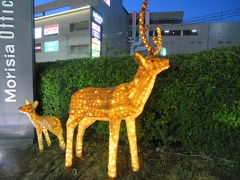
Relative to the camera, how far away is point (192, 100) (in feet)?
9.34

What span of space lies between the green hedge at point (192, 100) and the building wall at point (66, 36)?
1319cm

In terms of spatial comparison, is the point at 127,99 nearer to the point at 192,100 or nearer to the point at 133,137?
the point at 133,137

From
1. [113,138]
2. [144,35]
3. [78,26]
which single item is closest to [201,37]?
[78,26]

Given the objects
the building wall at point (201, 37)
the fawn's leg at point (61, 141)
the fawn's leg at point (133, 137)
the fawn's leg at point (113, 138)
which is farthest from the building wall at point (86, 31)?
the fawn's leg at point (113, 138)

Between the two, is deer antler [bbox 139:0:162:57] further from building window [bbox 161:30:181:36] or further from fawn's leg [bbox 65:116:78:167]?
building window [bbox 161:30:181:36]

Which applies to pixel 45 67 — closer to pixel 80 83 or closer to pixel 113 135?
pixel 80 83

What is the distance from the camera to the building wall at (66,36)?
16312 mm

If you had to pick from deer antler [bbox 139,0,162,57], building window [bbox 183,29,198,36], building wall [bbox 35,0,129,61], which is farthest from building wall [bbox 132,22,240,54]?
deer antler [bbox 139,0,162,57]

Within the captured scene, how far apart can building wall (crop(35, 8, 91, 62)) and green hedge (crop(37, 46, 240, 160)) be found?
13187mm

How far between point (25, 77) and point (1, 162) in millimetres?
1861

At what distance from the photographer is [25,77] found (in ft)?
12.6

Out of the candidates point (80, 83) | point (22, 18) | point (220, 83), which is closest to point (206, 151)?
point (220, 83)

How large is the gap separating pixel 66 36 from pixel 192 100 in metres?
17.2

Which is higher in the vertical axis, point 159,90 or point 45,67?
point 45,67
